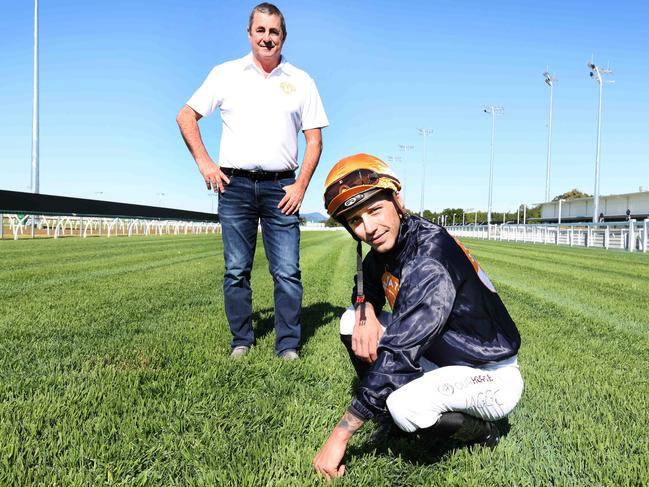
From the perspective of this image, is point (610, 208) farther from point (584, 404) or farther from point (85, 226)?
point (584, 404)

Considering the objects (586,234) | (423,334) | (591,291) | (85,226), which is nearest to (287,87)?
(423,334)

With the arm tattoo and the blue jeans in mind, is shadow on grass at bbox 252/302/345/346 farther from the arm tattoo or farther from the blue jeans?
the arm tattoo

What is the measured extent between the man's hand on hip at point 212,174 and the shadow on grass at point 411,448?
2216 mm

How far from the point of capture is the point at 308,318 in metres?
5.16

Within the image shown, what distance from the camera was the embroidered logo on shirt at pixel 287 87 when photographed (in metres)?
3.64

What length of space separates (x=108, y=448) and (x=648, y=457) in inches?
96.1

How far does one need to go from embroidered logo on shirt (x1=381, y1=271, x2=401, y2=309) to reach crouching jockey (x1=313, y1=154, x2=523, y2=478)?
10 millimetres

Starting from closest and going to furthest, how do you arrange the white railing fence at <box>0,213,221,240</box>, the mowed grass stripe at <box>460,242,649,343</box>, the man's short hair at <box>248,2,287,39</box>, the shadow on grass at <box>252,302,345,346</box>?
1. the man's short hair at <box>248,2,287,39</box>
2. the shadow on grass at <box>252,302,345,346</box>
3. the mowed grass stripe at <box>460,242,649,343</box>
4. the white railing fence at <box>0,213,221,240</box>

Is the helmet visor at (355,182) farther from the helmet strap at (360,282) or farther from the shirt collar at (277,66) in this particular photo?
the shirt collar at (277,66)

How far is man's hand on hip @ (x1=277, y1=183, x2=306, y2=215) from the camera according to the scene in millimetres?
3658

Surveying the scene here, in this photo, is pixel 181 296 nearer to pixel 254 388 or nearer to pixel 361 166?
pixel 254 388

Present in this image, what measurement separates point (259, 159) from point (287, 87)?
0.62 metres

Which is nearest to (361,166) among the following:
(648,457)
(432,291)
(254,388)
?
(432,291)

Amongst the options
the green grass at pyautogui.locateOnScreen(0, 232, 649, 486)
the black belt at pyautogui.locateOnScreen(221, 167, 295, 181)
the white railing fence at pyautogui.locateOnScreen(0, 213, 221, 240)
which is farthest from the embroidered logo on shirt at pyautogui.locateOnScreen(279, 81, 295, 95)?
the white railing fence at pyautogui.locateOnScreen(0, 213, 221, 240)
